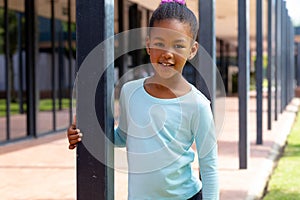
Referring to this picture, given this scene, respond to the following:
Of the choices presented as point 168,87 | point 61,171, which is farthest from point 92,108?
point 61,171

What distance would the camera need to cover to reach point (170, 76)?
196 cm

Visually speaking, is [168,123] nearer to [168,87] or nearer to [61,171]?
[168,87]

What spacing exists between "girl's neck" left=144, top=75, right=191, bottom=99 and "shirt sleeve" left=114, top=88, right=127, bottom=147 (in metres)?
0.12

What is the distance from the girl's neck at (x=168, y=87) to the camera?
1986 millimetres

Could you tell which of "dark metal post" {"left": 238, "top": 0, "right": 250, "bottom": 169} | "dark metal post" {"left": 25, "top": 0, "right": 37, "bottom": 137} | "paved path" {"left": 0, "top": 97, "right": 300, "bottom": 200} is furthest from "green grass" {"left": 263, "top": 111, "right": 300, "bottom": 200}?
"dark metal post" {"left": 25, "top": 0, "right": 37, "bottom": 137}

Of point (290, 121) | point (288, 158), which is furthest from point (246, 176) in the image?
point (290, 121)

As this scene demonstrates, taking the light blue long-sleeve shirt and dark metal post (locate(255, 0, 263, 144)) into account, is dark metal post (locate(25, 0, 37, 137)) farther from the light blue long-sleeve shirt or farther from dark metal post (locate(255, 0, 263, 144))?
the light blue long-sleeve shirt

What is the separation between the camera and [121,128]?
83.4 inches

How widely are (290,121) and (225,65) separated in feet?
60.4

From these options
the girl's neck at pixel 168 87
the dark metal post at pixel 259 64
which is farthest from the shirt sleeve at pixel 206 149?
the dark metal post at pixel 259 64

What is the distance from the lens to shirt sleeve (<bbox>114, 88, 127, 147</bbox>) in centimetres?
205

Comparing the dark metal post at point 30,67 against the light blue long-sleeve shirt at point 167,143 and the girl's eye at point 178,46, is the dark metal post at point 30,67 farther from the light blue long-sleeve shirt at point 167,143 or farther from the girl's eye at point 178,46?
the girl's eye at point 178,46

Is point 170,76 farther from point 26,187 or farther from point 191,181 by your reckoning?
point 26,187

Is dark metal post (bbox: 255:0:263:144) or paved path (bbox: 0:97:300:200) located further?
dark metal post (bbox: 255:0:263:144)
